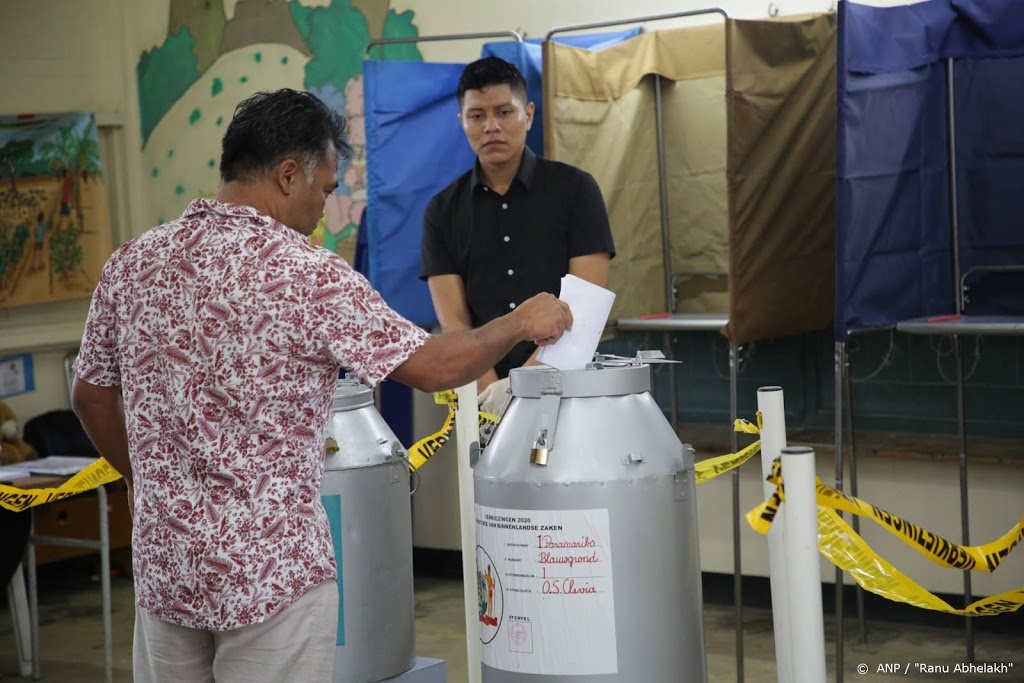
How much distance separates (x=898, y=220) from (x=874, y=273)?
0.21m

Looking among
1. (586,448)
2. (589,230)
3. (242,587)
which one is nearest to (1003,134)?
(589,230)

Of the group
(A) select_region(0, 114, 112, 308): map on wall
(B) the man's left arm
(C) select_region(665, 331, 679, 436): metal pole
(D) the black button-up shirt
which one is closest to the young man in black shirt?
(D) the black button-up shirt

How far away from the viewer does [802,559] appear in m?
2.07

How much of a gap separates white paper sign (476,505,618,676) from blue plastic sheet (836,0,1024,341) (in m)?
1.57

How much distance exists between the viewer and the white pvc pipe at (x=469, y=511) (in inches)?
119

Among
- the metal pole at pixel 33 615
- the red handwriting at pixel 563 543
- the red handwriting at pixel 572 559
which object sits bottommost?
the metal pole at pixel 33 615

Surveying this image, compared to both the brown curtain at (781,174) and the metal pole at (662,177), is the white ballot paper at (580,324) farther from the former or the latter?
the metal pole at (662,177)

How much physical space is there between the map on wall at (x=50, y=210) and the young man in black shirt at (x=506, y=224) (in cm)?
286

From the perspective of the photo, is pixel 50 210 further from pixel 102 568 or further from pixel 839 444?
pixel 839 444

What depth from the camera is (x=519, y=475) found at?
2.46 meters

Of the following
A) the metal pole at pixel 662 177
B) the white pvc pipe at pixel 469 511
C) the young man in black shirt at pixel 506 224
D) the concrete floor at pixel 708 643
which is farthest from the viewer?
the metal pole at pixel 662 177

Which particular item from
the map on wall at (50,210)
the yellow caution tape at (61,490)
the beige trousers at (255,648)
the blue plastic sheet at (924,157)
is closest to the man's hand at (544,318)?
the beige trousers at (255,648)

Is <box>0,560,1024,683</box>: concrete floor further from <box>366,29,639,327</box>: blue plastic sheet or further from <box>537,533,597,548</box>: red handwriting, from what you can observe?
<box>537,533,597,548</box>: red handwriting

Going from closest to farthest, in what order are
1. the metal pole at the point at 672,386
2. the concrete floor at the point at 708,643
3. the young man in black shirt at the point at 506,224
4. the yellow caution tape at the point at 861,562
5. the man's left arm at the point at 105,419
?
the man's left arm at the point at 105,419, the yellow caution tape at the point at 861,562, the young man in black shirt at the point at 506,224, the concrete floor at the point at 708,643, the metal pole at the point at 672,386
